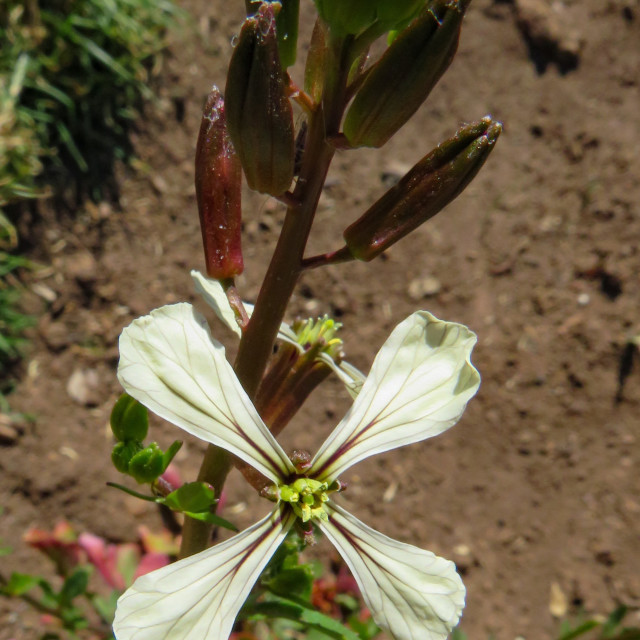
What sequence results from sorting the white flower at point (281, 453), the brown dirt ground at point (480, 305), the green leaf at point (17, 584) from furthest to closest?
the brown dirt ground at point (480, 305) → the green leaf at point (17, 584) → the white flower at point (281, 453)

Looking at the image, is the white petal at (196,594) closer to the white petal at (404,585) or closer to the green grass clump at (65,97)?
the white petal at (404,585)

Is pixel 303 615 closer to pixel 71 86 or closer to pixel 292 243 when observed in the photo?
pixel 292 243

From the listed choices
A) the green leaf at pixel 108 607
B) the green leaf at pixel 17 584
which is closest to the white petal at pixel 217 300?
the green leaf at pixel 17 584

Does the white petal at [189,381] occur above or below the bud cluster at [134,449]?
above

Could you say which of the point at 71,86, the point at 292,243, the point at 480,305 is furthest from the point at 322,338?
the point at 71,86

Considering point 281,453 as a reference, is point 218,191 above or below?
above

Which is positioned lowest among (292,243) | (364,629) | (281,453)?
(364,629)

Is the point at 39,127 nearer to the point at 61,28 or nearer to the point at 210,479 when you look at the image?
the point at 61,28
